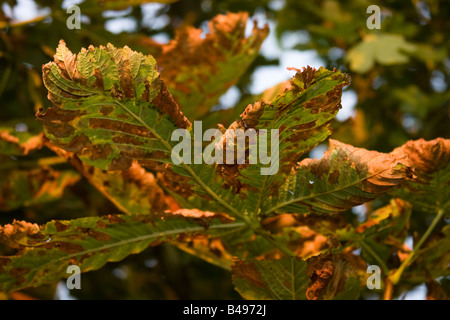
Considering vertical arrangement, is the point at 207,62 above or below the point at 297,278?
above

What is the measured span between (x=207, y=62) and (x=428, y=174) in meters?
0.47

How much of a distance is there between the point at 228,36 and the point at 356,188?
48cm

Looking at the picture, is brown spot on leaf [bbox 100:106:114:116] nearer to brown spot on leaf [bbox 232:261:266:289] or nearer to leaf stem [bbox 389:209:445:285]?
brown spot on leaf [bbox 232:261:266:289]

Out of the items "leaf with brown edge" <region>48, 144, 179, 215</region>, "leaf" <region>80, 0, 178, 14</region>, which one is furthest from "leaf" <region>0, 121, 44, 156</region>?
"leaf" <region>80, 0, 178, 14</region>

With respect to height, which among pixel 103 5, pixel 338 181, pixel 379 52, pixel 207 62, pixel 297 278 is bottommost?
pixel 297 278

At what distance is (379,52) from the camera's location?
169 cm

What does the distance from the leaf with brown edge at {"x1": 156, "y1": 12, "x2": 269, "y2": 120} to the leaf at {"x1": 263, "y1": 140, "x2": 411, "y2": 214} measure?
363 mm

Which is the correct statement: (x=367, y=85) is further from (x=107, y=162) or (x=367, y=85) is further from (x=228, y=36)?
(x=107, y=162)

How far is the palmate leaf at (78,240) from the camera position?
639mm

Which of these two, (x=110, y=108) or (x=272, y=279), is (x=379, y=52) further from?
(x=110, y=108)

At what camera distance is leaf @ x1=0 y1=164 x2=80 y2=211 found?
107 centimetres

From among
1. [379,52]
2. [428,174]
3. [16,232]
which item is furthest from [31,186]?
[379,52]

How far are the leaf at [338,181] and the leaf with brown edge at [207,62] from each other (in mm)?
363

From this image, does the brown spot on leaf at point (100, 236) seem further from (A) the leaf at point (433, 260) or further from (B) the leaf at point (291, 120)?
(A) the leaf at point (433, 260)
